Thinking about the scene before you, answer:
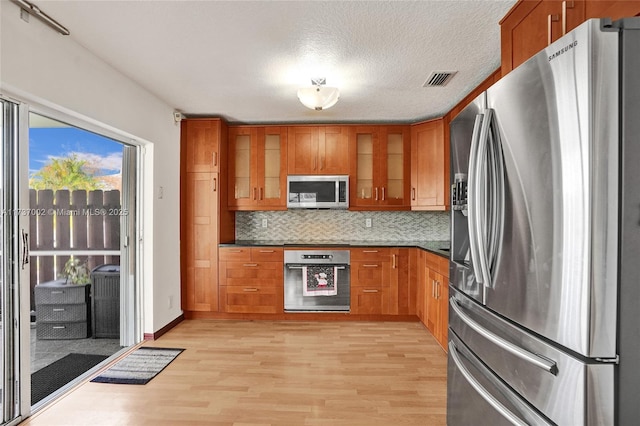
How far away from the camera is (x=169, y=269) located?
3.74 metres

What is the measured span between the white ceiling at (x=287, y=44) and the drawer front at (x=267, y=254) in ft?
5.44

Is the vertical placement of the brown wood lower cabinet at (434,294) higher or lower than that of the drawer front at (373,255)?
lower

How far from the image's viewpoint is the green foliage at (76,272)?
265cm

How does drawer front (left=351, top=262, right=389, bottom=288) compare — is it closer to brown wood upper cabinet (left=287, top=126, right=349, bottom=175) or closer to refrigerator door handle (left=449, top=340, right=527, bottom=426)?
brown wood upper cabinet (left=287, top=126, right=349, bottom=175)

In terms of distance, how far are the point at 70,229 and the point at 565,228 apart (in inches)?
118

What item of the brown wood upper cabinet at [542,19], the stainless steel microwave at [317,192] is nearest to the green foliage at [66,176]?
the stainless steel microwave at [317,192]

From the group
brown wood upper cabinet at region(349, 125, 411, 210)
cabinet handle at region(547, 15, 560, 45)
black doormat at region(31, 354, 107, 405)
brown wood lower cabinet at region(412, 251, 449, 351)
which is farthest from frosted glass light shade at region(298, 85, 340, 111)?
black doormat at region(31, 354, 107, 405)

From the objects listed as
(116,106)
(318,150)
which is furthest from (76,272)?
(318,150)

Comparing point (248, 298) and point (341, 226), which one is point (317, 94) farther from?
point (248, 298)

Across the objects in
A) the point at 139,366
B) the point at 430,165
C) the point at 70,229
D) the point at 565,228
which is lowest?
the point at 139,366

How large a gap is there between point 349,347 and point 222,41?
273cm

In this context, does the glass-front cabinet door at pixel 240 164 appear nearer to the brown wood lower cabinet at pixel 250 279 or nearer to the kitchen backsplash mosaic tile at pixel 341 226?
the kitchen backsplash mosaic tile at pixel 341 226

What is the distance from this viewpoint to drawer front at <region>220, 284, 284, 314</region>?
4.06 m

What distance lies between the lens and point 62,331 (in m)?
2.79
